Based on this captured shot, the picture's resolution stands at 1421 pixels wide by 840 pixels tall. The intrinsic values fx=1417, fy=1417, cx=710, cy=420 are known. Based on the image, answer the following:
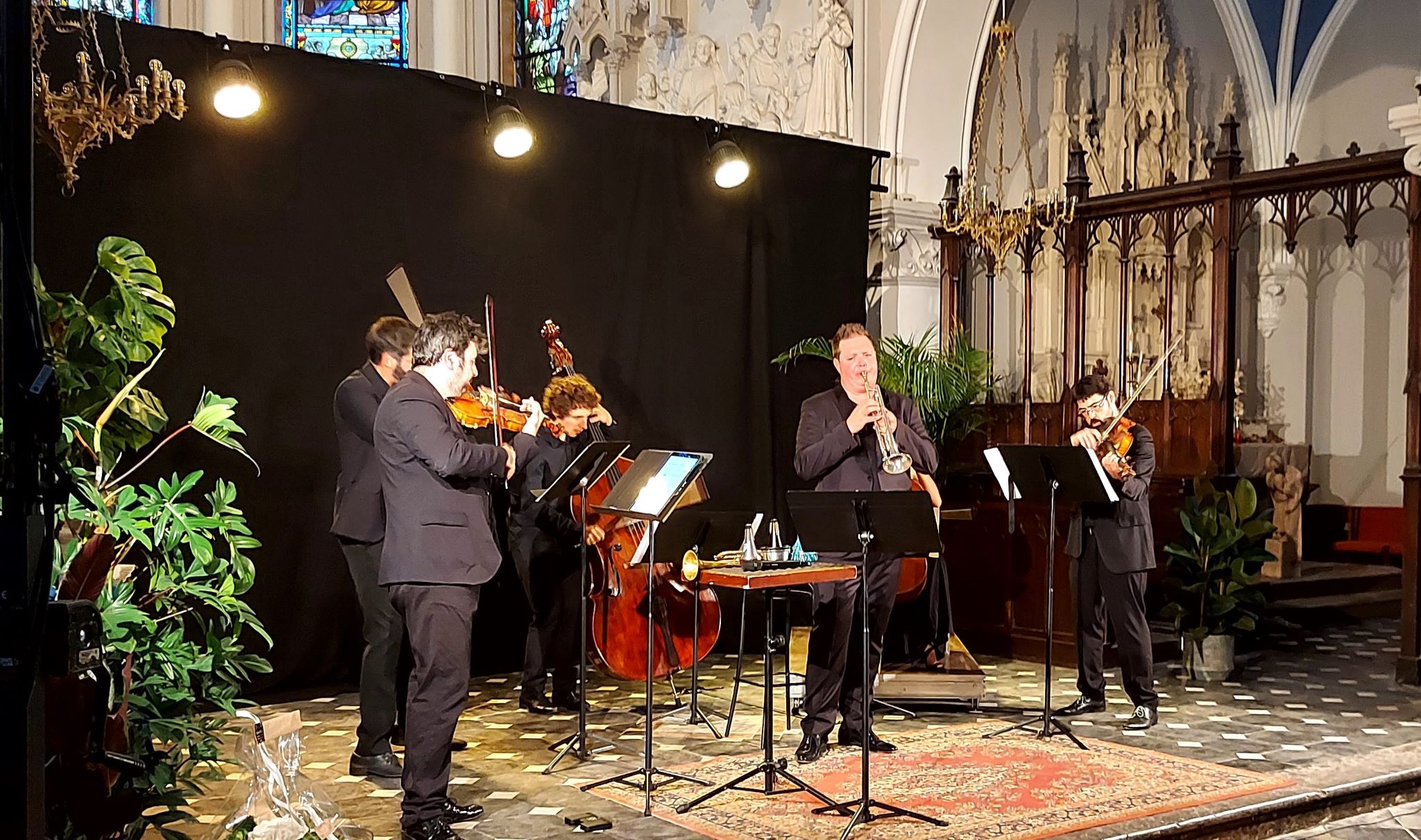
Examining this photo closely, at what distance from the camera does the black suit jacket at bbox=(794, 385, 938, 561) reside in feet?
18.2

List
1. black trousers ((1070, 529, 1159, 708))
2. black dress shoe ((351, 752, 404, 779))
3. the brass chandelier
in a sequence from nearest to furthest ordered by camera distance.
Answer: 1. the brass chandelier
2. black dress shoe ((351, 752, 404, 779))
3. black trousers ((1070, 529, 1159, 708))

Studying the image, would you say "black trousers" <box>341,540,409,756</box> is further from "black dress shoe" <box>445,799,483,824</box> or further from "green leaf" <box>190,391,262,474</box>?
"green leaf" <box>190,391,262,474</box>

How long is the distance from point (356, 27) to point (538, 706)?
7.55m

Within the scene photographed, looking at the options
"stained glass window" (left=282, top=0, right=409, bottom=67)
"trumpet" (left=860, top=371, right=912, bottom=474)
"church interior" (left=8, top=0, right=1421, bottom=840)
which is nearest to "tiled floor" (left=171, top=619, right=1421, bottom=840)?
"church interior" (left=8, top=0, right=1421, bottom=840)

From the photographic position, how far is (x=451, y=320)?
4.56m

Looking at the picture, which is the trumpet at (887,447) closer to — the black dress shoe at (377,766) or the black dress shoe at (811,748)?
the black dress shoe at (811,748)

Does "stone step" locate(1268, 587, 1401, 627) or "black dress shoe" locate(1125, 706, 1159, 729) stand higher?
"stone step" locate(1268, 587, 1401, 627)

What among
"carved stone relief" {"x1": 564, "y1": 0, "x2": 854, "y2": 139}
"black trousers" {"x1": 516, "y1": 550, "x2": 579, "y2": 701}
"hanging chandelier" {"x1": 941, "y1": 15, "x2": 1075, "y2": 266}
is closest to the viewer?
"black trousers" {"x1": 516, "y1": 550, "x2": 579, "y2": 701}

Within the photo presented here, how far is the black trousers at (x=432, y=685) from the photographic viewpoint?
4.47m

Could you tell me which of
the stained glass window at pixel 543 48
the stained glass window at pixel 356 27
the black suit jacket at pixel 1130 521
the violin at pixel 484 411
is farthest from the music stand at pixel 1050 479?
the stained glass window at pixel 356 27

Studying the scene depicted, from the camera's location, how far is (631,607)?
6.04 m

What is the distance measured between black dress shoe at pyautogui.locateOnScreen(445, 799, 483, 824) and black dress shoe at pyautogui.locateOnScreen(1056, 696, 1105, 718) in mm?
2918

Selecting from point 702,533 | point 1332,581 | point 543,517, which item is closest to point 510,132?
point 543,517

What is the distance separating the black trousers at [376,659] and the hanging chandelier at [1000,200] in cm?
469
